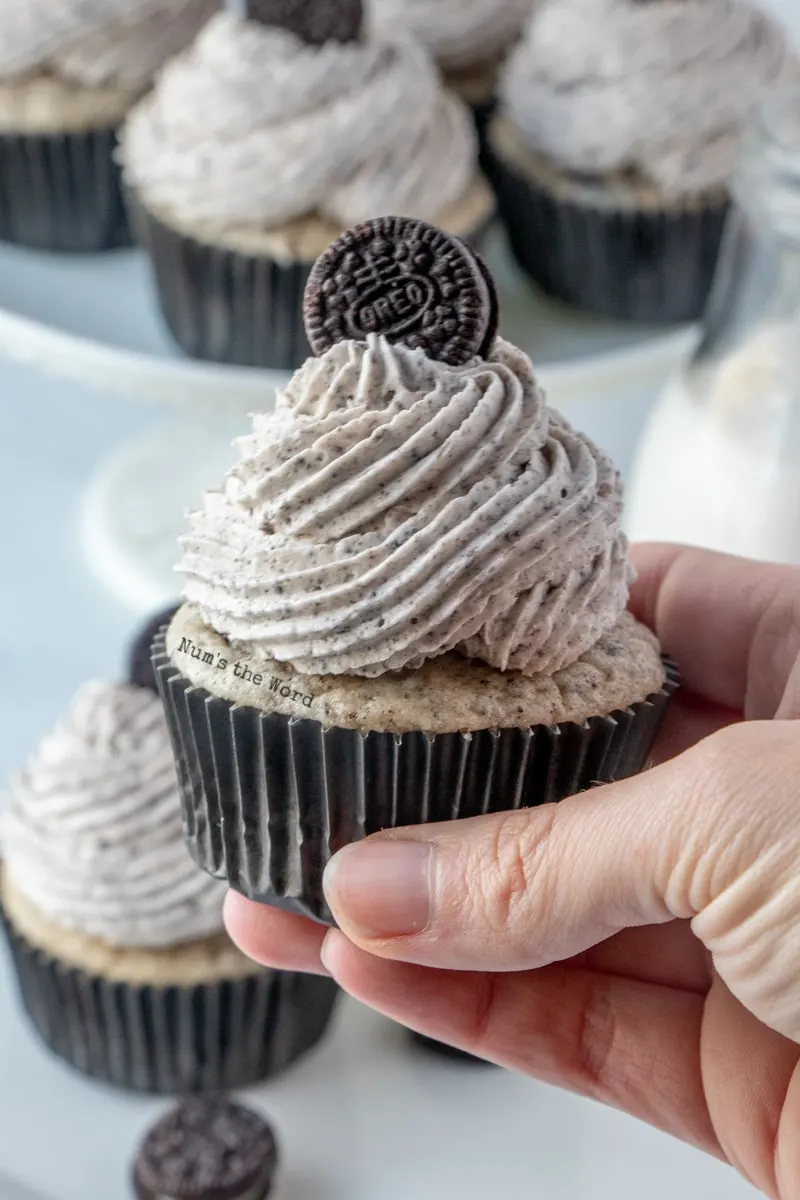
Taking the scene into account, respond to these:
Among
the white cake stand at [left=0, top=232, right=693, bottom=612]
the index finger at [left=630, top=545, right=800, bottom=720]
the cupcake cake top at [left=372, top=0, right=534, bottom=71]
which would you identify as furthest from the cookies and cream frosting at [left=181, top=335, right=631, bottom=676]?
the cupcake cake top at [left=372, top=0, right=534, bottom=71]

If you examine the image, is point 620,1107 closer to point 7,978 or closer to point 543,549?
point 543,549

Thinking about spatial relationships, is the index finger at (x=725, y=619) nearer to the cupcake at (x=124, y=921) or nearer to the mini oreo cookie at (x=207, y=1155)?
the cupcake at (x=124, y=921)

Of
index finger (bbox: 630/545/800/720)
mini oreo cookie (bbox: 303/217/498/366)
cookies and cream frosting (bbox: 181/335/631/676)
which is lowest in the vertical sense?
index finger (bbox: 630/545/800/720)

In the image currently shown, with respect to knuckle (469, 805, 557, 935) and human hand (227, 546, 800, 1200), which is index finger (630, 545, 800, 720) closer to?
human hand (227, 546, 800, 1200)

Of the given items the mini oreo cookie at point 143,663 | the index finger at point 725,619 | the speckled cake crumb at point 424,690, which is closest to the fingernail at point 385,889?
the speckled cake crumb at point 424,690

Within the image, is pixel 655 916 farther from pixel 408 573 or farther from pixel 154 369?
pixel 154 369

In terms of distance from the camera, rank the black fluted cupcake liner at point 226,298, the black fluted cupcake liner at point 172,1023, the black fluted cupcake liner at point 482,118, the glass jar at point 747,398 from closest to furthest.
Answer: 1. the black fluted cupcake liner at point 172,1023
2. the glass jar at point 747,398
3. the black fluted cupcake liner at point 226,298
4. the black fluted cupcake liner at point 482,118

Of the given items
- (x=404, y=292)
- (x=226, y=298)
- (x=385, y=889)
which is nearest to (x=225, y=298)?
(x=226, y=298)

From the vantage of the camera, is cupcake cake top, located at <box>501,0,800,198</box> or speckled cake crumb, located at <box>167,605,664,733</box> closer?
speckled cake crumb, located at <box>167,605,664,733</box>

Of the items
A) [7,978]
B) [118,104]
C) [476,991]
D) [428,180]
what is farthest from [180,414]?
[476,991]
